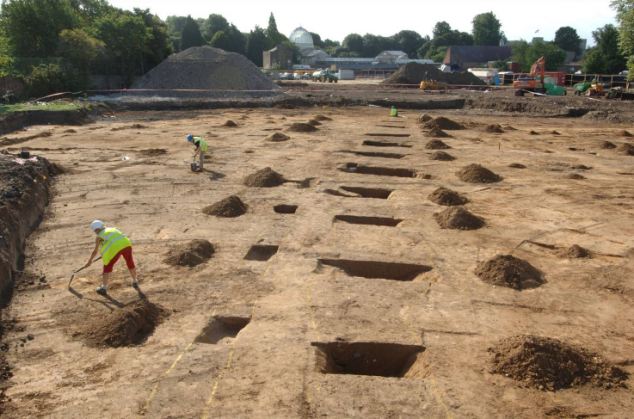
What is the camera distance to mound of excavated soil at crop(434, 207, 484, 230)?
1115 centimetres

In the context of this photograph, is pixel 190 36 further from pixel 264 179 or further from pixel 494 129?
pixel 264 179

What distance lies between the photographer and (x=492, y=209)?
41.2ft

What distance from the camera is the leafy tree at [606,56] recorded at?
56.4 m

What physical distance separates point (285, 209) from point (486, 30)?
122 meters

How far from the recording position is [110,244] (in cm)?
779

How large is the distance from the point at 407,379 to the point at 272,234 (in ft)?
17.2

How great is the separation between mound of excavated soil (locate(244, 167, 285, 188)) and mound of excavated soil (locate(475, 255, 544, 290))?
6785 millimetres

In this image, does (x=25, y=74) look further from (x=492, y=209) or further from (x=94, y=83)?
(x=492, y=209)

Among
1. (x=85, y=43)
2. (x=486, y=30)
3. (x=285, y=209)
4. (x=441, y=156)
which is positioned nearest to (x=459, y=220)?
(x=285, y=209)

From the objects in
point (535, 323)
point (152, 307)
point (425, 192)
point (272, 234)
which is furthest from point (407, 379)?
point (425, 192)

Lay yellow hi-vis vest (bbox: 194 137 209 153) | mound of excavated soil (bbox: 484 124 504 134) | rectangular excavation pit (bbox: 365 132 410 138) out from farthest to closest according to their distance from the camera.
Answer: mound of excavated soil (bbox: 484 124 504 134), rectangular excavation pit (bbox: 365 132 410 138), yellow hi-vis vest (bbox: 194 137 209 153)

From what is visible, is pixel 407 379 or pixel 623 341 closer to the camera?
pixel 407 379

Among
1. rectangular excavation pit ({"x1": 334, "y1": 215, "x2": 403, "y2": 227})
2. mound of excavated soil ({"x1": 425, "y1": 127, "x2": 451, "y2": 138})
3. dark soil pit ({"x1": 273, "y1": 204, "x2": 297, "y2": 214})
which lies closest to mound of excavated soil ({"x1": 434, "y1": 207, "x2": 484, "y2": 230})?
rectangular excavation pit ({"x1": 334, "y1": 215, "x2": 403, "y2": 227})

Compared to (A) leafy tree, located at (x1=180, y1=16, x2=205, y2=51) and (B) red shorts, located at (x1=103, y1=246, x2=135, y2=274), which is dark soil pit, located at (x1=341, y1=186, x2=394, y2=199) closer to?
(B) red shorts, located at (x1=103, y1=246, x2=135, y2=274)
